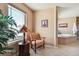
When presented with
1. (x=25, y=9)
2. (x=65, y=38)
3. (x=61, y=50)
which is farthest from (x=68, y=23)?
(x=25, y=9)

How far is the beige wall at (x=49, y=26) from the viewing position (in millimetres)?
2986

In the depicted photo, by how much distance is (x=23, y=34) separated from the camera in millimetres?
2902

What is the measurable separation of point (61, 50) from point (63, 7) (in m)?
0.92

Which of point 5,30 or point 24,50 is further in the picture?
point 24,50

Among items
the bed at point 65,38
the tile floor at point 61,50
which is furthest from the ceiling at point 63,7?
the tile floor at point 61,50

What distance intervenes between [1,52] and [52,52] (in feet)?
3.44

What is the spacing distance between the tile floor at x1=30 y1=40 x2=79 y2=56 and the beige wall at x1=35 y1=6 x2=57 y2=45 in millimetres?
154

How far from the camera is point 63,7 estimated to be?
295 cm

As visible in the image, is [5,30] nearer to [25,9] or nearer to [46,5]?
[25,9]

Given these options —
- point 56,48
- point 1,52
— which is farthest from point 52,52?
point 1,52

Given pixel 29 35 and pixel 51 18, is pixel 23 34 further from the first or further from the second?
pixel 51 18

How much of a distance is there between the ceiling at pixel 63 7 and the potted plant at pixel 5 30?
0.53 meters

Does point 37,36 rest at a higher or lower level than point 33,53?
higher

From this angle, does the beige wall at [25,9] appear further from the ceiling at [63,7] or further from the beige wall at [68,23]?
the beige wall at [68,23]
